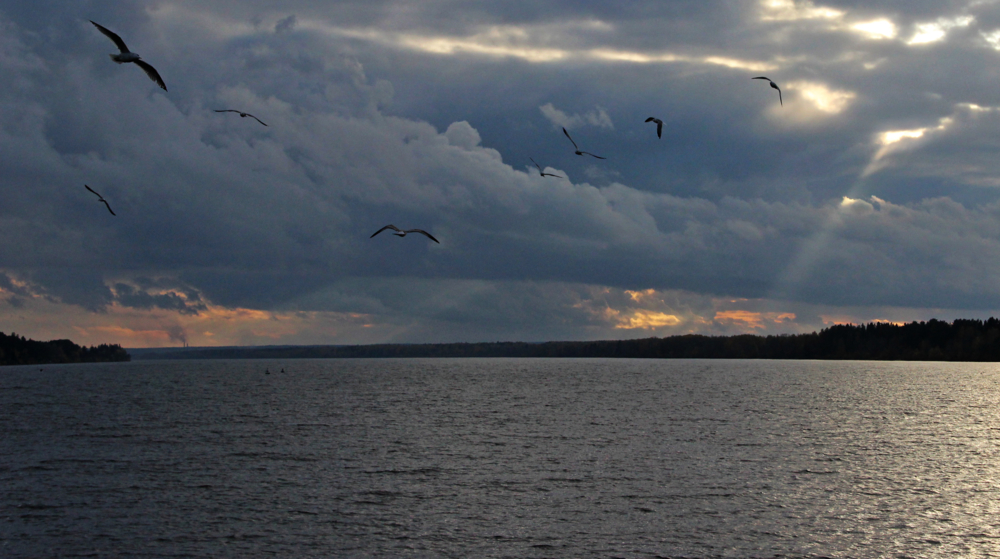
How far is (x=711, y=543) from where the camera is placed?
33219 mm

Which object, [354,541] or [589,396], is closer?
[354,541]

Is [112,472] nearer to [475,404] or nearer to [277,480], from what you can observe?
[277,480]

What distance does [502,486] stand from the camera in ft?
148

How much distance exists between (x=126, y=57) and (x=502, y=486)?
30.9 metres

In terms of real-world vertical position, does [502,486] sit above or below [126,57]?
below

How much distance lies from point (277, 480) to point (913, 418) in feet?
256

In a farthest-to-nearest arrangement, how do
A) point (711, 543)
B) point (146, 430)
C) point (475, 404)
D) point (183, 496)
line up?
point (475, 404) → point (146, 430) → point (183, 496) → point (711, 543)

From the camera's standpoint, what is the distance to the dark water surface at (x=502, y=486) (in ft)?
111

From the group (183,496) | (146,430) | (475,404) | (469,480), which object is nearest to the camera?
(183,496)

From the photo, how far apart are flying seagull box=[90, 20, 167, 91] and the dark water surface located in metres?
20.3

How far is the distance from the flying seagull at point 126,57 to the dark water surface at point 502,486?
20317mm

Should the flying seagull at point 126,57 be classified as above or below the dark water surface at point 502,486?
above

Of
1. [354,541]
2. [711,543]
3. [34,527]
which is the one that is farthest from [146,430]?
[711,543]

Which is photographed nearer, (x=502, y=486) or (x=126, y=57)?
(x=126, y=57)
